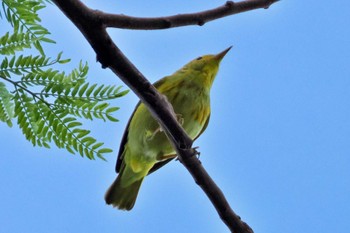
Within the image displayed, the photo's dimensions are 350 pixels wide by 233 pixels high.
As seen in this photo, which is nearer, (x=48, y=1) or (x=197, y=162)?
(x=48, y=1)

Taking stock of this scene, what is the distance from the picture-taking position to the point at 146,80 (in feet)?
6.01

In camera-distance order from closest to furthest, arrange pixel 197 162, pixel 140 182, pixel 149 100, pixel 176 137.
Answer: pixel 149 100
pixel 176 137
pixel 197 162
pixel 140 182

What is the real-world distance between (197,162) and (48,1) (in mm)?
971

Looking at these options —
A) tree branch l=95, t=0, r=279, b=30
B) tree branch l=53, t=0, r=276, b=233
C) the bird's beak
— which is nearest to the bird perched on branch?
the bird's beak

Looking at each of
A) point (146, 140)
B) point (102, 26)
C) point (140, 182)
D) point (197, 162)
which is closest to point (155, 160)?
point (146, 140)

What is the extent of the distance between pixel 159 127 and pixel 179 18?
223 cm

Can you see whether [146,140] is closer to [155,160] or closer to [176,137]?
[155,160]

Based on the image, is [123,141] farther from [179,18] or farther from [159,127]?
[179,18]

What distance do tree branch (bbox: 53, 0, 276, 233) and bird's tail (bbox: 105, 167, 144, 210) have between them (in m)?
2.54

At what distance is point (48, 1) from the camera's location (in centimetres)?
165

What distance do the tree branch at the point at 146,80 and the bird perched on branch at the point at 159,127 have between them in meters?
1.59

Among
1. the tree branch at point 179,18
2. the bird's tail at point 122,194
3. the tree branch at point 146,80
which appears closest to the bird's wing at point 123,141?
the bird's tail at point 122,194

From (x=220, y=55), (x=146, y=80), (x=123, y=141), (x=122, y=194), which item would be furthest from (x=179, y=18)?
(x=122, y=194)

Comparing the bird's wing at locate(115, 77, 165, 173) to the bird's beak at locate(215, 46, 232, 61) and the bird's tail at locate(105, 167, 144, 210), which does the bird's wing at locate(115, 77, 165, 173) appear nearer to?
the bird's tail at locate(105, 167, 144, 210)
